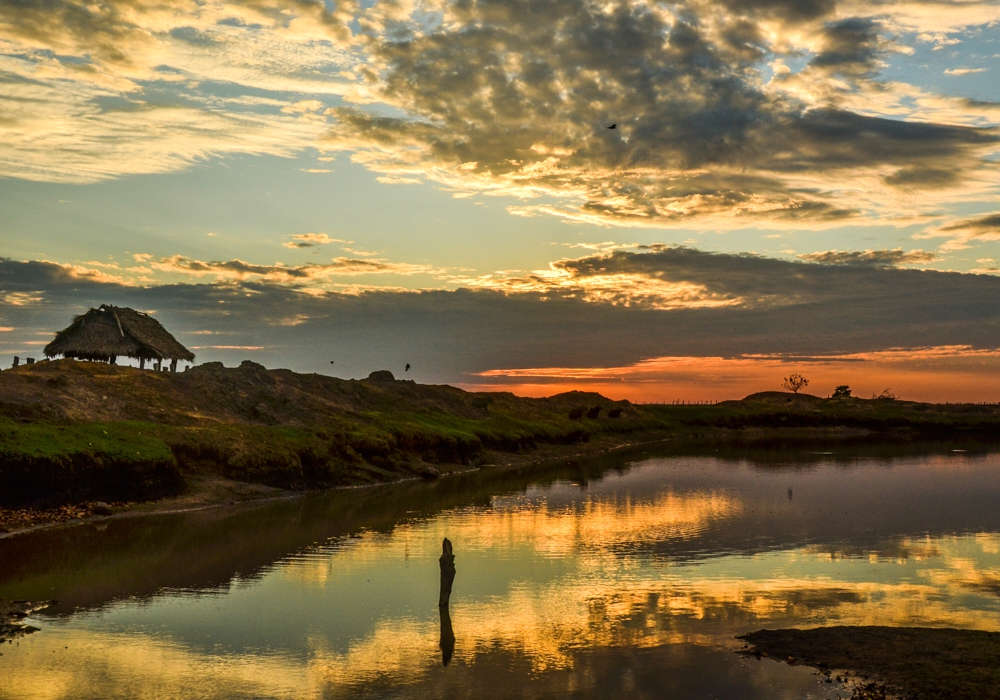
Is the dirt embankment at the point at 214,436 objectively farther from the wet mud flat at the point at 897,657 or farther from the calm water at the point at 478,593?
the wet mud flat at the point at 897,657

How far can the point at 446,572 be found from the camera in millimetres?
30078

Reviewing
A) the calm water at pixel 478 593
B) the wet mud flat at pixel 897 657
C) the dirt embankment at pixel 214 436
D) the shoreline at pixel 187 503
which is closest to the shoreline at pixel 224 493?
the shoreline at pixel 187 503

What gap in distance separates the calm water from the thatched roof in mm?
40715

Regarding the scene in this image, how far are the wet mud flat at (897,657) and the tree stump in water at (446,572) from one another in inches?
407

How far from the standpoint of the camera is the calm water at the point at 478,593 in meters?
23.2

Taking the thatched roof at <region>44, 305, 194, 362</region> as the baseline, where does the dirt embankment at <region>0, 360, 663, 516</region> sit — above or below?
below

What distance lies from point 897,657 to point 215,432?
2132 inches

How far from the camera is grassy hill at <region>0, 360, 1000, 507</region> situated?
5047 cm

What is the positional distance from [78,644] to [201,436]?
39437 mm

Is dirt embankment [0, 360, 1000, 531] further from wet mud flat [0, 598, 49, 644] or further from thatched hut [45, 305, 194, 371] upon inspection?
wet mud flat [0, 598, 49, 644]

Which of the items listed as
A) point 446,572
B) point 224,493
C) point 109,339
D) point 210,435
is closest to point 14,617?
point 446,572

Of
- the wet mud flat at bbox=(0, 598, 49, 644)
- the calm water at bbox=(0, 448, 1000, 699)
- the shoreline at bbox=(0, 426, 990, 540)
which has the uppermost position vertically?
the shoreline at bbox=(0, 426, 990, 540)

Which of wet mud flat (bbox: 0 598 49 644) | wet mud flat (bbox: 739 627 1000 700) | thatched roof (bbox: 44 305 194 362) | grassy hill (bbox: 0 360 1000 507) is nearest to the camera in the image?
wet mud flat (bbox: 739 627 1000 700)

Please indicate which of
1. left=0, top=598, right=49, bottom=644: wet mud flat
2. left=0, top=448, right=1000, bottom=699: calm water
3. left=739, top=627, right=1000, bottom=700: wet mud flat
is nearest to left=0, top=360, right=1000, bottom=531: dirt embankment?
left=0, top=448, right=1000, bottom=699: calm water
